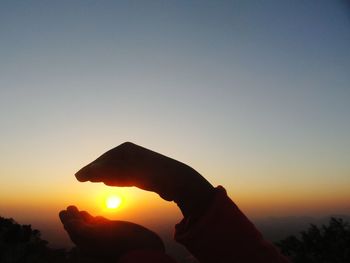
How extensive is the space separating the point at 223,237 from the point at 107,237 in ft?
1.37

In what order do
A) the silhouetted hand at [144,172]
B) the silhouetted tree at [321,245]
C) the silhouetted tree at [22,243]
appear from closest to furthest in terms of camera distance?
the silhouetted hand at [144,172], the silhouetted tree at [22,243], the silhouetted tree at [321,245]

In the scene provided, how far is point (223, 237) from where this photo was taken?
136 cm

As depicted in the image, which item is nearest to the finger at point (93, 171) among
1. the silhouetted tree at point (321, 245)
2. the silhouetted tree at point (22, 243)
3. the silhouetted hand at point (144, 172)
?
the silhouetted hand at point (144, 172)

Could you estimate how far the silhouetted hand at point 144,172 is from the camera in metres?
1.22

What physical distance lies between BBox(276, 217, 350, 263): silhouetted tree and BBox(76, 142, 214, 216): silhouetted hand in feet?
113

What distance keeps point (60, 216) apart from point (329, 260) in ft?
119

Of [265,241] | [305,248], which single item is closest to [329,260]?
[305,248]

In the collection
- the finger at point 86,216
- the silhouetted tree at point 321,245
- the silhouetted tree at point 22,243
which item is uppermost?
the silhouetted tree at point 321,245

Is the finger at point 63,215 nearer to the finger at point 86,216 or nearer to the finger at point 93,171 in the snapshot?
the finger at point 86,216

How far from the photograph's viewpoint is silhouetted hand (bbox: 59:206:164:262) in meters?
1.30

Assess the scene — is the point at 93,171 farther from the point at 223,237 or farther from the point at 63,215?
the point at 223,237

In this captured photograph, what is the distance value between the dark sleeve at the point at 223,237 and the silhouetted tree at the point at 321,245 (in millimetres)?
34230

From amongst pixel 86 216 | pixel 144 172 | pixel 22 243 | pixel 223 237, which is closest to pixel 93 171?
pixel 144 172

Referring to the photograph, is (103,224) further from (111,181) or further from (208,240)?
(208,240)
